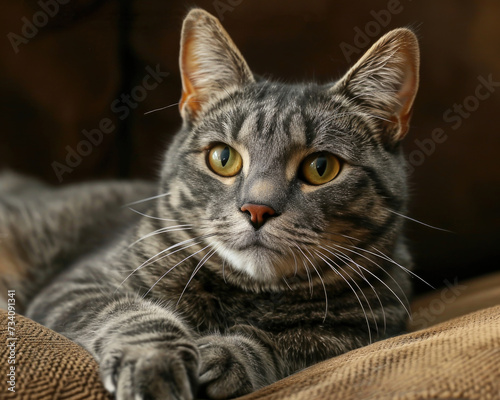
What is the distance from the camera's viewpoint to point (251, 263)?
1.04 metres

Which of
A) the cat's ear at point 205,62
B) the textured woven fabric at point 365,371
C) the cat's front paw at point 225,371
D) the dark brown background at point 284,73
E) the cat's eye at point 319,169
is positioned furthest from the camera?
the dark brown background at point 284,73

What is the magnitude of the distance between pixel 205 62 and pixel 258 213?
486 mm

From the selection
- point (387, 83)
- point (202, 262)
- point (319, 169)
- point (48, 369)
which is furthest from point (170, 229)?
point (387, 83)

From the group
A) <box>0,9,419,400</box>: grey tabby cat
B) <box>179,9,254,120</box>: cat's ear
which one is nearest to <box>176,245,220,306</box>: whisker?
<box>0,9,419,400</box>: grey tabby cat

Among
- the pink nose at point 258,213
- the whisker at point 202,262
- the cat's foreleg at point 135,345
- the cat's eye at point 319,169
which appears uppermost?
the cat's eye at point 319,169

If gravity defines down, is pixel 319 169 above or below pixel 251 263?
above

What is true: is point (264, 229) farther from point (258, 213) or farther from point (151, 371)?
point (151, 371)

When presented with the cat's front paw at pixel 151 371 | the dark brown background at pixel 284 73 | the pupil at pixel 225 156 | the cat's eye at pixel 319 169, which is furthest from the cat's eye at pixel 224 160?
the dark brown background at pixel 284 73

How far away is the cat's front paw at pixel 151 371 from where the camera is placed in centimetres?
72

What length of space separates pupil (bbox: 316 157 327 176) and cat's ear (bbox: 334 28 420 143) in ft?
0.65

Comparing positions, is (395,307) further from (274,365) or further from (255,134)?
(255,134)

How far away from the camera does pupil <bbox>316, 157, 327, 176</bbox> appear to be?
1097 millimetres

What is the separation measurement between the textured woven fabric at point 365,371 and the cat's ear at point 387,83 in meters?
0.51

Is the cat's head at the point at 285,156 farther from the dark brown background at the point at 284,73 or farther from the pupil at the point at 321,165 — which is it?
the dark brown background at the point at 284,73
